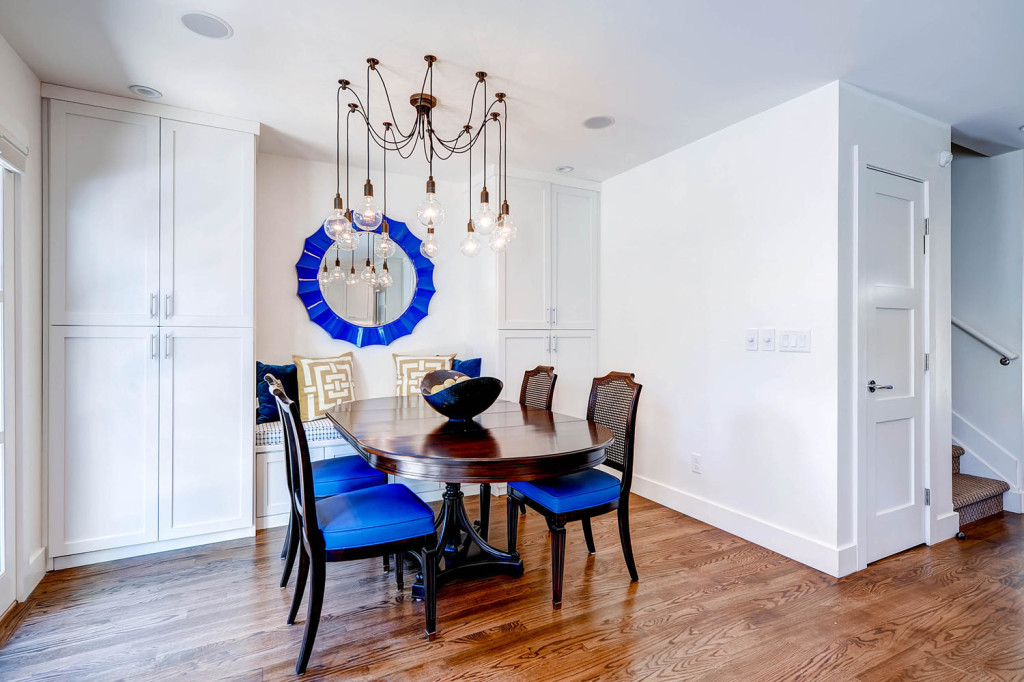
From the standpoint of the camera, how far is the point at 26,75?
234 centimetres

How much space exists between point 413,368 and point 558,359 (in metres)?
1.16

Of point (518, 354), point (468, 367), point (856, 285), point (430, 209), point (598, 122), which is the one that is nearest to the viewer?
point (430, 209)

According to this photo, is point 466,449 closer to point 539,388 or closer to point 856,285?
point 539,388

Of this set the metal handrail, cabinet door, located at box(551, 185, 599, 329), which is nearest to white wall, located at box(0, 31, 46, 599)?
cabinet door, located at box(551, 185, 599, 329)

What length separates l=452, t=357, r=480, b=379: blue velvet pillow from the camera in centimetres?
376

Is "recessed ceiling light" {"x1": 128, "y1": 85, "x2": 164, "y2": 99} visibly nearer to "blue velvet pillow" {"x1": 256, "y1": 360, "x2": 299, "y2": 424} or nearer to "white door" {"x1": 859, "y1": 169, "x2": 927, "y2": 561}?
"blue velvet pillow" {"x1": 256, "y1": 360, "x2": 299, "y2": 424}

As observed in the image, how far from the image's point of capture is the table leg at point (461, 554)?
92.5 inches

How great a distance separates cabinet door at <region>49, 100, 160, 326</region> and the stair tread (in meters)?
4.89

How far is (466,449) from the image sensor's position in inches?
71.5

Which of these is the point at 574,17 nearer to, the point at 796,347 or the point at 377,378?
the point at 796,347

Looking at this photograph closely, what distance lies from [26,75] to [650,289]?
12.0 ft

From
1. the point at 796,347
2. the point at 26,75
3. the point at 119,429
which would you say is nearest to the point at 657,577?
the point at 796,347

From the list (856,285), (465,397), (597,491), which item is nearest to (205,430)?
(465,397)

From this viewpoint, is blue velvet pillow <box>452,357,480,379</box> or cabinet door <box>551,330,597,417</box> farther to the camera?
cabinet door <box>551,330,597,417</box>
